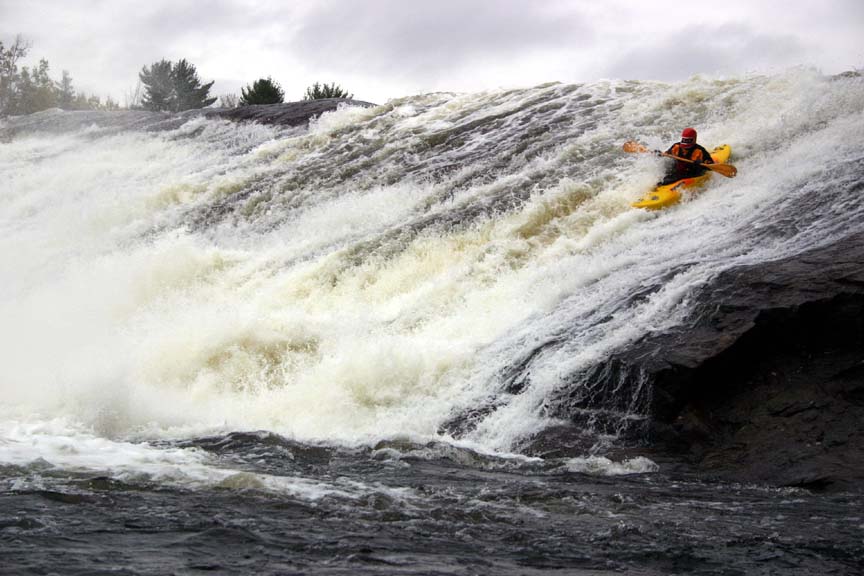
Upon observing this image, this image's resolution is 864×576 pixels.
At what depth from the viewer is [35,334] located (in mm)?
A: 10844

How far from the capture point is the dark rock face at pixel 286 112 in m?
18.3

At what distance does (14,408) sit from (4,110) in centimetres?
4119

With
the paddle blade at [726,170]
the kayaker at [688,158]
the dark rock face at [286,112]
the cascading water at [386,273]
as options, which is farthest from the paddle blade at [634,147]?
the dark rock face at [286,112]

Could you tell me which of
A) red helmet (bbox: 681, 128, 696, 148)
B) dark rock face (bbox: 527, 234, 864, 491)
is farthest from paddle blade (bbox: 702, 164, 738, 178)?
dark rock face (bbox: 527, 234, 864, 491)

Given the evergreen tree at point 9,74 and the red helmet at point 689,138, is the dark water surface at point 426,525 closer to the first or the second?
the red helmet at point 689,138

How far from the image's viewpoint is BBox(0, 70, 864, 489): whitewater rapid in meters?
7.45

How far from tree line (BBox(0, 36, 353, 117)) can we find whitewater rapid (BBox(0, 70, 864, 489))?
36.1ft

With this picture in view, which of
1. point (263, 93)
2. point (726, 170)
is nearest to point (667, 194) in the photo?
point (726, 170)

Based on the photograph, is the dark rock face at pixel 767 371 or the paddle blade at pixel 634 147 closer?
the dark rock face at pixel 767 371

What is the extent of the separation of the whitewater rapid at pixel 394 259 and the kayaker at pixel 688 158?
306 mm

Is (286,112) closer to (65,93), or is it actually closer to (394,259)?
(394,259)

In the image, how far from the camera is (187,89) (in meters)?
37.2

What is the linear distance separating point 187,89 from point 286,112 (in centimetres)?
2017

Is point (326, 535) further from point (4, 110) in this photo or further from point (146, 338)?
point (4, 110)
